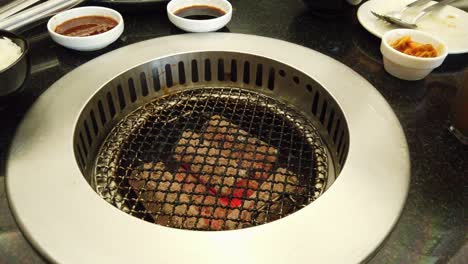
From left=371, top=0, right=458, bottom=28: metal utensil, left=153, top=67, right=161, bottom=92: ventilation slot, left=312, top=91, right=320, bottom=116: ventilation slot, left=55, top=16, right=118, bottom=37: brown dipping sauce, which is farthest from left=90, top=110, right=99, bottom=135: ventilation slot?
left=371, top=0, right=458, bottom=28: metal utensil

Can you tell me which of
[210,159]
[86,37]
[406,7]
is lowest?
[210,159]

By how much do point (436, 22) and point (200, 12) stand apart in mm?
1001

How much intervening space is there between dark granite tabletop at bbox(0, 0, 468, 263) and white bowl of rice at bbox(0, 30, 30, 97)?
78 mm

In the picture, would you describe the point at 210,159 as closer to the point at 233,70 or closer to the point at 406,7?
the point at 233,70

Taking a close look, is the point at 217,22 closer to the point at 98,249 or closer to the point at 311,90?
the point at 311,90

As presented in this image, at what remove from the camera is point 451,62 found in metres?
1.51

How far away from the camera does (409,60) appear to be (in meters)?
1.34

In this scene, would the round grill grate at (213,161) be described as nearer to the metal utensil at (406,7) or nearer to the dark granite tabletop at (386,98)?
the dark granite tabletop at (386,98)

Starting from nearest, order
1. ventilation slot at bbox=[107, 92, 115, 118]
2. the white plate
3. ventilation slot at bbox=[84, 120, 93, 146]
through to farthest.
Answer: ventilation slot at bbox=[84, 120, 93, 146], ventilation slot at bbox=[107, 92, 115, 118], the white plate

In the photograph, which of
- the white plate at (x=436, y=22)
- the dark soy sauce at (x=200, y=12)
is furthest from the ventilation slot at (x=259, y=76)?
the white plate at (x=436, y=22)

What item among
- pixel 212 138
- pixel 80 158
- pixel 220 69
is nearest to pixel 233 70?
pixel 220 69

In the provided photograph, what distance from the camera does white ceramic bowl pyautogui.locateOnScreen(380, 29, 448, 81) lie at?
134cm

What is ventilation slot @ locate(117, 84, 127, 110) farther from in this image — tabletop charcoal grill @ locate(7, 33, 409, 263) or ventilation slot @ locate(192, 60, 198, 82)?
ventilation slot @ locate(192, 60, 198, 82)

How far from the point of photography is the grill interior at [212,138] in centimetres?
119
